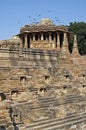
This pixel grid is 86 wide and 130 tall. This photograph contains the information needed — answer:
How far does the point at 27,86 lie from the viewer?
16.5 m

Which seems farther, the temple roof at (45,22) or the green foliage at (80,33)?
the green foliage at (80,33)

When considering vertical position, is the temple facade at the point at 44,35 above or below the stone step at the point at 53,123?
above

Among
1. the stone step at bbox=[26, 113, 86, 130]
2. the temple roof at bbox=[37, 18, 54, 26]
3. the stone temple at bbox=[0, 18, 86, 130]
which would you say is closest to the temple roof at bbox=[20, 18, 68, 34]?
the temple roof at bbox=[37, 18, 54, 26]

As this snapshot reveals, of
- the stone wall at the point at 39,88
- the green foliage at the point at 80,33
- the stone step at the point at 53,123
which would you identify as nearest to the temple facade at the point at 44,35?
the stone wall at the point at 39,88

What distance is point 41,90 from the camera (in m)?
17.2

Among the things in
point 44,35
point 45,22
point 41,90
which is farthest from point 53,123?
point 45,22

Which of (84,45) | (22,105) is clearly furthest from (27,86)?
(84,45)

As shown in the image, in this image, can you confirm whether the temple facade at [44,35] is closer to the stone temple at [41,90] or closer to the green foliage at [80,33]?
the stone temple at [41,90]

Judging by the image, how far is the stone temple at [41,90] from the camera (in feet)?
46.8

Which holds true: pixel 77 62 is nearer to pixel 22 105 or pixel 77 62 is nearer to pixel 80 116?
pixel 80 116

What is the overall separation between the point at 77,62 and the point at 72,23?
22.7m

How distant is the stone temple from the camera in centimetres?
1425

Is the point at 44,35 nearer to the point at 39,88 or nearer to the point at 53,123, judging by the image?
the point at 39,88

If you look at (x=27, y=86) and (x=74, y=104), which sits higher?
(x=27, y=86)
